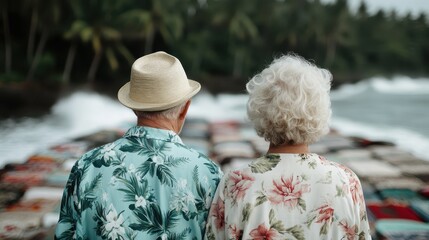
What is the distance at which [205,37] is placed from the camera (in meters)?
15.3

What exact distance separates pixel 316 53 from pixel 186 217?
17.0m

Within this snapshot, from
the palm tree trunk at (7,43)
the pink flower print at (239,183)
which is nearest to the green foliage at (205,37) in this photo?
the palm tree trunk at (7,43)

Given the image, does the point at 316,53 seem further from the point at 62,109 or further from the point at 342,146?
the point at 342,146

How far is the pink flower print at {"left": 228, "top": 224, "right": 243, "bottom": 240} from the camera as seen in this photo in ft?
3.86

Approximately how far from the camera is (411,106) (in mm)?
18406

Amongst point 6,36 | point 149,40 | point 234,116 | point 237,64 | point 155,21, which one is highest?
point 6,36

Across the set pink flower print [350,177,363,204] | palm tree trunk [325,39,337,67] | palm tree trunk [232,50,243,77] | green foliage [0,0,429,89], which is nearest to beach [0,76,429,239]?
pink flower print [350,177,363,204]

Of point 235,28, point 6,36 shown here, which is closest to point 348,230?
point 6,36

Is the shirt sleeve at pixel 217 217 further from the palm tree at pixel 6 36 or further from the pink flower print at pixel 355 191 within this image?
the palm tree at pixel 6 36

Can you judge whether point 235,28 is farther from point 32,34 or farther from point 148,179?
point 148,179

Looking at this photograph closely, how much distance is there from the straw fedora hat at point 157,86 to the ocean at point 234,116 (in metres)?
4.19

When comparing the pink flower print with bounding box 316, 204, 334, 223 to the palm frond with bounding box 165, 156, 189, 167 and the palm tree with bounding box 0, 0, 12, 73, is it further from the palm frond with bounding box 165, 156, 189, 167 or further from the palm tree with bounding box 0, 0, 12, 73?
the palm tree with bounding box 0, 0, 12, 73

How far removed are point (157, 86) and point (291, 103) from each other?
1.10 ft

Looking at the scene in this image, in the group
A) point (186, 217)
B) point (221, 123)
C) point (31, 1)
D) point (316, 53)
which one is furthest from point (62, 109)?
point (186, 217)
